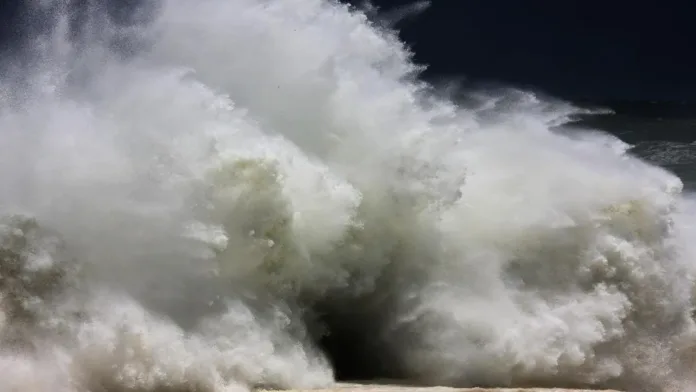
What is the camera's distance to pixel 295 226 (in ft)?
20.9

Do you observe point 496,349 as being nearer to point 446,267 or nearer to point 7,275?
point 446,267

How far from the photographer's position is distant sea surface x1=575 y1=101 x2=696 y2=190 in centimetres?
1606

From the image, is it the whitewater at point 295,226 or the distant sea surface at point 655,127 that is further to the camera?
the distant sea surface at point 655,127

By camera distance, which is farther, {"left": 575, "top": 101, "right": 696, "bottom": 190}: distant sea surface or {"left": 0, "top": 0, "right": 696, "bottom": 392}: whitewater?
{"left": 575, "top": 101, "right": 696, "bottom": 190}: distant sea surface

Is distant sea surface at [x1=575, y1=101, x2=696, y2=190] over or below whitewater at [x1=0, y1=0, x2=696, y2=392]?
over

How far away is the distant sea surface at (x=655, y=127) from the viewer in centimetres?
1606

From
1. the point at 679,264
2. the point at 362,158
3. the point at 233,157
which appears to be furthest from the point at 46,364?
the point at 679,264

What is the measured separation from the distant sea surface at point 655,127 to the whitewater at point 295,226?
815 cm

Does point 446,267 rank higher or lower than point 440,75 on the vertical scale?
lower

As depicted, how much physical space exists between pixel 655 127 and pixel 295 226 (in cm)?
1444

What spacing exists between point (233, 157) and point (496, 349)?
2687 millimetres

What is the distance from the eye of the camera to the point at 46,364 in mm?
4898

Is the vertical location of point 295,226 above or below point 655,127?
below

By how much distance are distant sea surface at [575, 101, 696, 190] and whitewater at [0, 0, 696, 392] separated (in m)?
8.15
